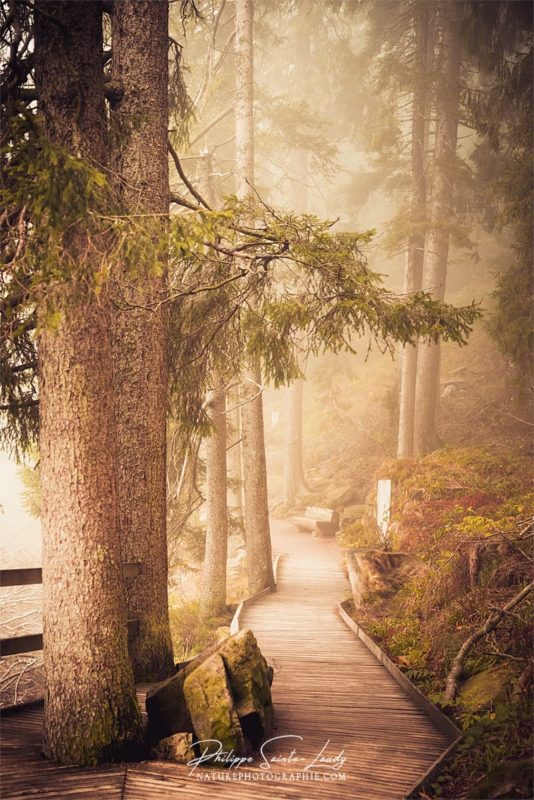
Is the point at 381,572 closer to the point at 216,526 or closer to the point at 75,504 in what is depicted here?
the point at 216,526

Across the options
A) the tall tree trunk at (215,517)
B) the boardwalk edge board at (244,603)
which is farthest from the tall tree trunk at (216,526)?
the boardwalk edge board at (244,603)

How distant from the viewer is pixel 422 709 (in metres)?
5.83

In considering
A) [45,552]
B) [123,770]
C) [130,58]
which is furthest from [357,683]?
[130,58]

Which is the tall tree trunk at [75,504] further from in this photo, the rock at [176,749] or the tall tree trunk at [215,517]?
the tall tree trunk at [215,517]

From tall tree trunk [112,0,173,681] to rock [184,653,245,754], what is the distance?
130 centimetres

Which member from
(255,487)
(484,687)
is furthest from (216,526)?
(484,687)

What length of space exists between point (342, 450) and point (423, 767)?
19951 mm

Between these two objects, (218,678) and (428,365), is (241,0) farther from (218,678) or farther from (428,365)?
(218,678)

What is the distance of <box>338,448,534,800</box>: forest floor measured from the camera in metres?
4.31

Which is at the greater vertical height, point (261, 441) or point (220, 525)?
point (261, 441)

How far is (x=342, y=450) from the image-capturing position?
24328 millimetres

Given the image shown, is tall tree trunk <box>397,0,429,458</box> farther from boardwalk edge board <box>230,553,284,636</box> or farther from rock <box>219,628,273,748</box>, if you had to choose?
rock <box>219,628,273,748</box>

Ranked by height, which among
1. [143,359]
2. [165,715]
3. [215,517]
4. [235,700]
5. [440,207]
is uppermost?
[440,207]

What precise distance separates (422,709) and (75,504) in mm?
4251
